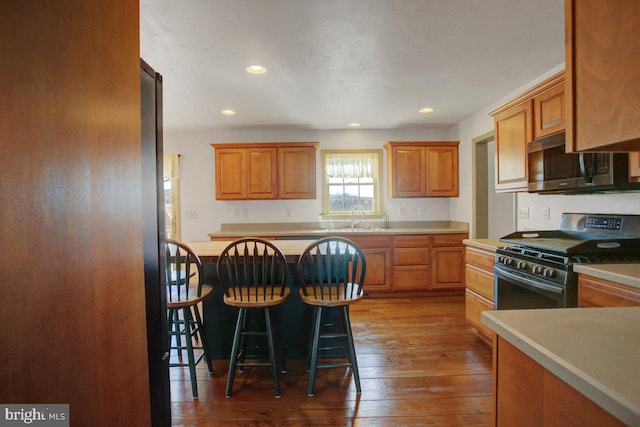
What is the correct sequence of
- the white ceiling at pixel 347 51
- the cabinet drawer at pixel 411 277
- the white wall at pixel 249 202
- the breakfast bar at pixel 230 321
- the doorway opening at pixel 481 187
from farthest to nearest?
the white wall at pixel 249 202, the cabinet drawer at pixel 411 277, the doorway opening at pixel 481 187, the breakfast bar at pixel 230 321, the white ceiling at pixel 347 51

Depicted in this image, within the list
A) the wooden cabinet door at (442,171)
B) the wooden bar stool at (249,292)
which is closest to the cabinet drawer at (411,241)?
the wooden cabinet door at (442,171)

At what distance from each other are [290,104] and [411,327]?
2.72 meters

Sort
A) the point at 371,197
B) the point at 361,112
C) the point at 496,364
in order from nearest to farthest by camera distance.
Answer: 1. the point at 496,364
2. the point at 361,112
3. the point at 371,197

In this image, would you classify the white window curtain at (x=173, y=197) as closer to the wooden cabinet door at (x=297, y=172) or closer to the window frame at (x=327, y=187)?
the wooden cabinet door at (x=297, y=172)

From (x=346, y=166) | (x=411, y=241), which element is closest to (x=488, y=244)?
(x=411, y=241)

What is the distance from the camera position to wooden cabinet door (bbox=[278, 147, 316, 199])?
444 centimetres

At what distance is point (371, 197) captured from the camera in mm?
4883

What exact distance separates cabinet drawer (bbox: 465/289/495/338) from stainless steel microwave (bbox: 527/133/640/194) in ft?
3.28

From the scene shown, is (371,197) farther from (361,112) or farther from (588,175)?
(588,175)

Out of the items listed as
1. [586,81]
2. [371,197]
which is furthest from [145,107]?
[371,197]

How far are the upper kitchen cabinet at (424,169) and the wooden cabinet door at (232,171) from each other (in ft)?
6.93

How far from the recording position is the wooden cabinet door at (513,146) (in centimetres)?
247

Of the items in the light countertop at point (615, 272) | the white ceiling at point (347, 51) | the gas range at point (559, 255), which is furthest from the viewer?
the white ceiling at point (347, 51)

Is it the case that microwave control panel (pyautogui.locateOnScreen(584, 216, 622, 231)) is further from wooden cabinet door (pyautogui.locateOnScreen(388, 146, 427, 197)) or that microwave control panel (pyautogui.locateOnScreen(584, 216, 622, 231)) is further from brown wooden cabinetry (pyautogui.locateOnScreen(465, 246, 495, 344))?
wooden cabinet door (pyautogui.locateOnScreen(388, 146, 427, 197))
